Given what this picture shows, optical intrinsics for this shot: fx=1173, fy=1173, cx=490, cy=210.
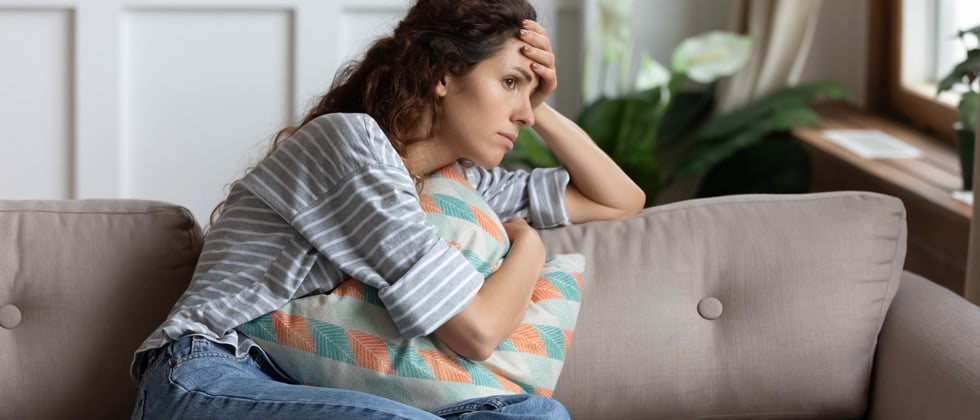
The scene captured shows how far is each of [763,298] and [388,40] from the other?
0.66 meters

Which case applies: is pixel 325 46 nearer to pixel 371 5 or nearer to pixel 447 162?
pixel 371 5

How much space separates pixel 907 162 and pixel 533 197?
1.15 meters

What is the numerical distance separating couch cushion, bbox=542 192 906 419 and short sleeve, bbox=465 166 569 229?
31 mm

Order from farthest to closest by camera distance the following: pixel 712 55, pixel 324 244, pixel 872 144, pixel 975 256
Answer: pixel 712 55
pixel 872 144
pixel 975 256
pixel 324 244

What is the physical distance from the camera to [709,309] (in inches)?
67.9

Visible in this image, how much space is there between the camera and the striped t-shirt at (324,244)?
1421 millimetres

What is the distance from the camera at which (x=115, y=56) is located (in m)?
3.17

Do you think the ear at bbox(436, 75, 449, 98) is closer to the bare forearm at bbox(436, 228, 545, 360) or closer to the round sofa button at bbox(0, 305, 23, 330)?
the bare forearm at bbox(436, 228, 545, 360)

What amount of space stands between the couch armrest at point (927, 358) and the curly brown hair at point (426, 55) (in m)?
0.71

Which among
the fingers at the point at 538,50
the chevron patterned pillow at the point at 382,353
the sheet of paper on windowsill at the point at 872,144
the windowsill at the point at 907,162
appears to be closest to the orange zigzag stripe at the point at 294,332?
the chevron patterned pillow at the point at 382,353

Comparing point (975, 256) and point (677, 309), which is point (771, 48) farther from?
point (677, 309)

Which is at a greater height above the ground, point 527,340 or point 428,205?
point 428,205

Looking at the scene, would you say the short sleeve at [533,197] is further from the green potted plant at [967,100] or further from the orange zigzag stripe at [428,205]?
the green potted plant at [967,100]

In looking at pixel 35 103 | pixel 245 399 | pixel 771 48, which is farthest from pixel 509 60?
pixel 35 103
